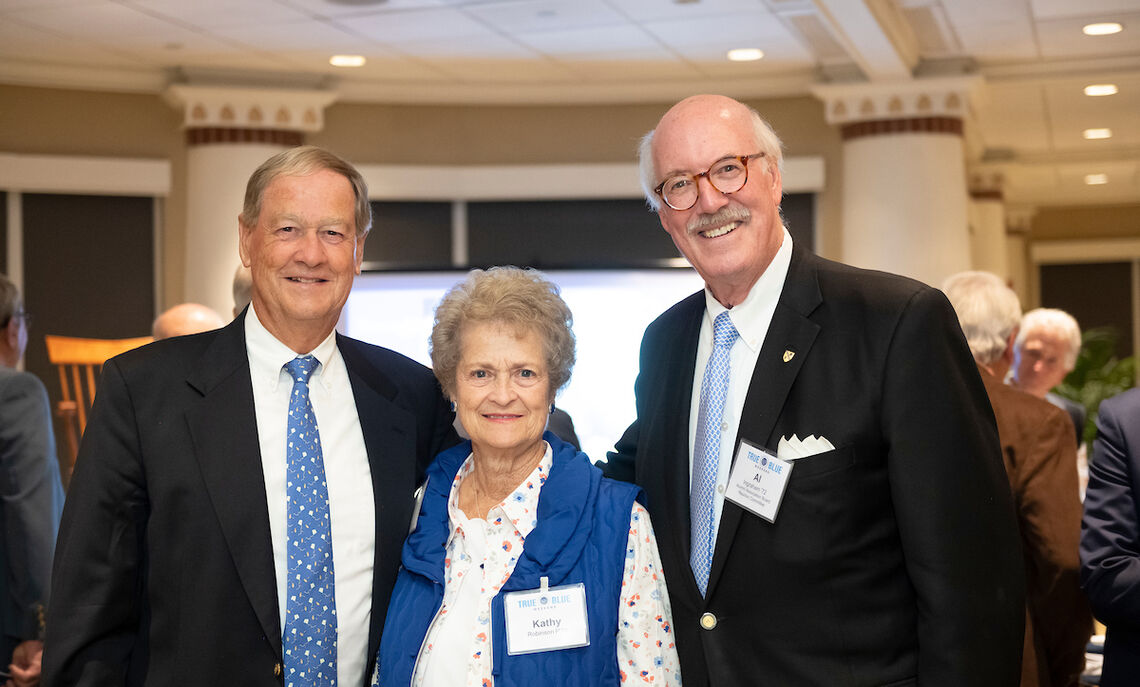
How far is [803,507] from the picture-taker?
Result: 1.84 meters

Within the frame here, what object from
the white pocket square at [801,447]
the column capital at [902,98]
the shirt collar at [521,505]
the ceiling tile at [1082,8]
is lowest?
the shirt collar at [521,505]

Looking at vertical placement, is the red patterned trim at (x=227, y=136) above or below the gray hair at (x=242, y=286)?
above

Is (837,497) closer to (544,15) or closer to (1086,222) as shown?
(544,15)

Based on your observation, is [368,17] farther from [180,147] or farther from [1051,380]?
[1051,380]

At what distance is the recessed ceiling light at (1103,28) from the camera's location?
7055 mm

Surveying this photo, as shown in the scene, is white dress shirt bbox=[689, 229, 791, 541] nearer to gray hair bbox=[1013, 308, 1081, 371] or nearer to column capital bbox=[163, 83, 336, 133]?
gray hair bbox=[1013, 308, 1081, 371]

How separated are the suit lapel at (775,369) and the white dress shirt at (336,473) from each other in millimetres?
635

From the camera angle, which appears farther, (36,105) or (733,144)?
(36,105)

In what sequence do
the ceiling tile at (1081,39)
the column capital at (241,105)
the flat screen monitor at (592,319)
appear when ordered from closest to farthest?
the flat screen monitor at (592,319) < the ceiling tile at (1081,39) < the column capital at (241,105)

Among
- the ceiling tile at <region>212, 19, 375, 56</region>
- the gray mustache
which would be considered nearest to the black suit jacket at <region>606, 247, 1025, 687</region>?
the gray mustache

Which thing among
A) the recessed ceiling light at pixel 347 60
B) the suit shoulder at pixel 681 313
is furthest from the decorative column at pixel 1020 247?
the suit shoulder at pixel 681 313

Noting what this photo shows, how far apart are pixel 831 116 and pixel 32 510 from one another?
6635mm

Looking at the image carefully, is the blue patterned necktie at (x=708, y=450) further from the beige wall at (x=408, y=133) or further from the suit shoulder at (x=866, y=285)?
the beige wall at (x=408, y=133)

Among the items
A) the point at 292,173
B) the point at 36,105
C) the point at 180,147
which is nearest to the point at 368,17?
the point at 180,147
